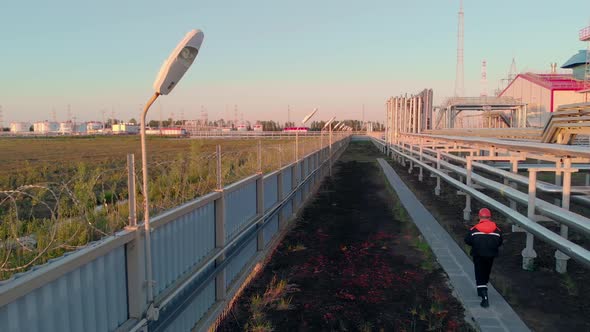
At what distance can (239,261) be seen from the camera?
648cm

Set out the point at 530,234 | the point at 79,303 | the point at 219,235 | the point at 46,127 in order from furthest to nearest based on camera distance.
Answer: the point at 46,127, the point at 530,234, the point at 219,235, the point at 79,303

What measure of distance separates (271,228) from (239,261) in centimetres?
226

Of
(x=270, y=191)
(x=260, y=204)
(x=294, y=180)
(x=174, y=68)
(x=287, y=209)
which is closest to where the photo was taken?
(x=174, y=68)

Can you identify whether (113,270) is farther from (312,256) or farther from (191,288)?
(312,256)

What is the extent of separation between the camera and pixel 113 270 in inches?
131

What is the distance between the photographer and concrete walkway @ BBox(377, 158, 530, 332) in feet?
16.7

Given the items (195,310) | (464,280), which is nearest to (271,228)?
(464,280)

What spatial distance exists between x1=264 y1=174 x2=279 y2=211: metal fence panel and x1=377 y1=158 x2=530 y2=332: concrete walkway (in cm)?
313

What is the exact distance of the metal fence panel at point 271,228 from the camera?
817 cm

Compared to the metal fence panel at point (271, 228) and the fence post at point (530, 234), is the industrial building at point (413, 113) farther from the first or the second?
the fence post at point (530, 234)

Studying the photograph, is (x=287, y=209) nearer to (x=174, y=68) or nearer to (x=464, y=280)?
(x=464, y=280)

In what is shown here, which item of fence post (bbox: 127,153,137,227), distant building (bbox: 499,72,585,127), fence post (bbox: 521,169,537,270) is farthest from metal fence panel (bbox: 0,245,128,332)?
distant building (bbox: 499,72,585,127)

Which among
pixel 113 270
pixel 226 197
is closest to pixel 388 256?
pixel 226 197

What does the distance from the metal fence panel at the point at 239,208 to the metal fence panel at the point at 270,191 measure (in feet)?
2.69
